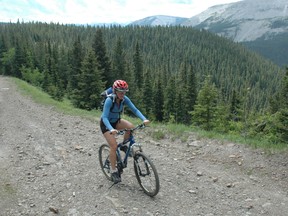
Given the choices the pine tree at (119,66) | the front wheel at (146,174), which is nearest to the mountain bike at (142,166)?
the front wheel at (146,174)

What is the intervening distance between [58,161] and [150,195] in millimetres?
4540

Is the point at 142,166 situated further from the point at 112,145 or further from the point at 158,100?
the point at 158,100

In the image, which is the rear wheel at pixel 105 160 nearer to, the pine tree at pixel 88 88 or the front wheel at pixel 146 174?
the front wheel at pixel 146 174

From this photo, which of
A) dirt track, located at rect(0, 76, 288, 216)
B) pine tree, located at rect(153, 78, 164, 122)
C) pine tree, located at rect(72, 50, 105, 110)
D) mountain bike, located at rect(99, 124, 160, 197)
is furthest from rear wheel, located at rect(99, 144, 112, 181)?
pine tree, located at rect(153, 78, 164, 122)

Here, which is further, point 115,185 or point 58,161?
point 58,161

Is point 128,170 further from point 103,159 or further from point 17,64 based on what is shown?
point 17,64

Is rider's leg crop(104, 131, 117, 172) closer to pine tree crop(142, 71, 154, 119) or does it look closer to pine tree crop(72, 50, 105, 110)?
pine tree crop(72, 50, 105, 110)

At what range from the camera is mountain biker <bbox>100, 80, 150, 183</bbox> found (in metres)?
7.80

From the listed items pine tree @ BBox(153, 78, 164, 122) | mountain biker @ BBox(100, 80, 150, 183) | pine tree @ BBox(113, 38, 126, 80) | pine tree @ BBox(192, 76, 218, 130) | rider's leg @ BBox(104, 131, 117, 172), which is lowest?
pine tree @ BBox(153, 78, 164, 122)

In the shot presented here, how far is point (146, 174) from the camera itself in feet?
26.1

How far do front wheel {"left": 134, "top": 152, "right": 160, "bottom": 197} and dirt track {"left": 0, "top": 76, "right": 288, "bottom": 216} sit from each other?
0.77ft

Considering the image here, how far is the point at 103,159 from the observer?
9.66m

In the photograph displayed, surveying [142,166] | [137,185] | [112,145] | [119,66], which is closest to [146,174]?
[142,166]

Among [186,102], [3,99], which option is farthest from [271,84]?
[3,99]
